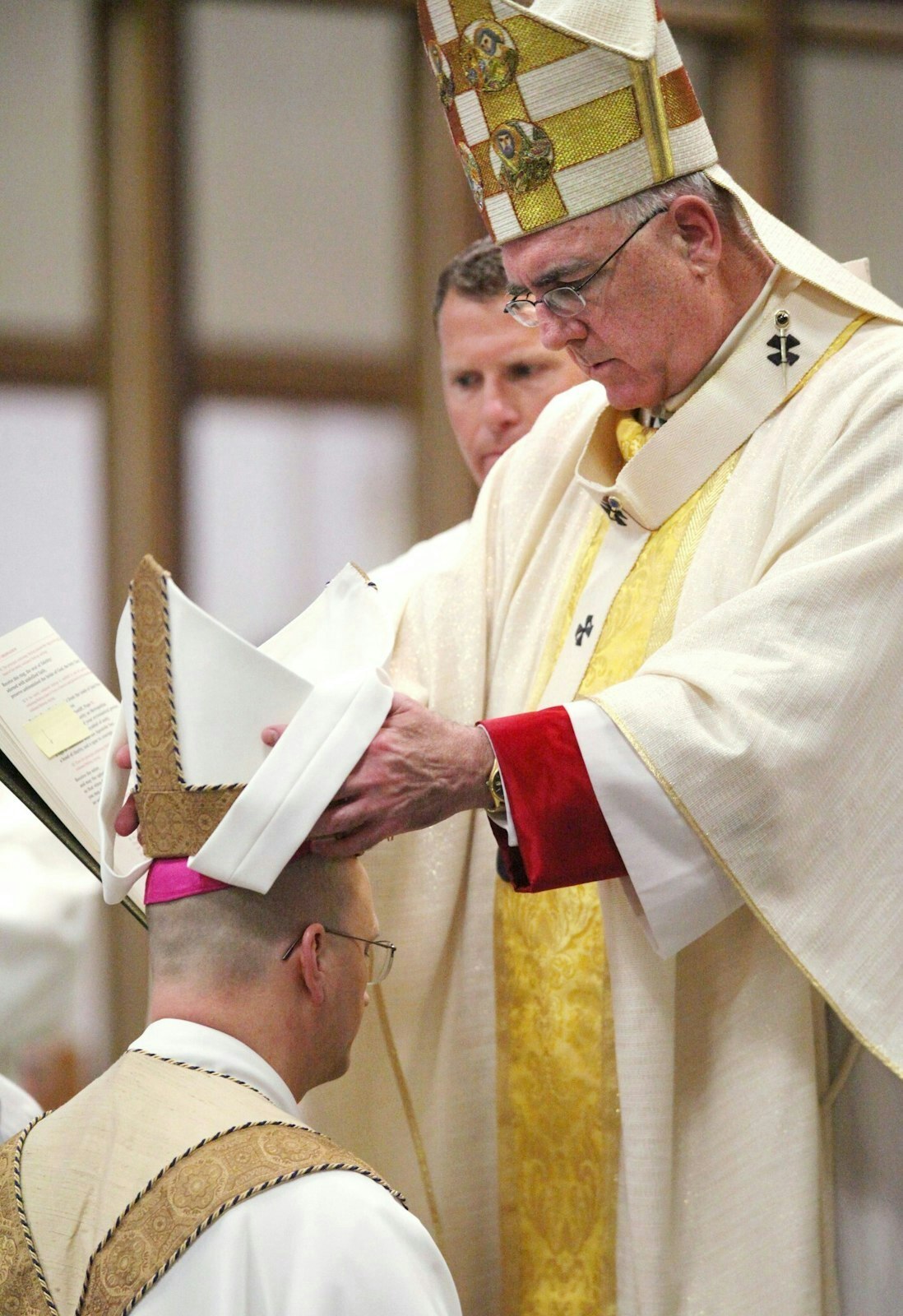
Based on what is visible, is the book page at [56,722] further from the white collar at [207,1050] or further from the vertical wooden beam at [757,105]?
the vertical wooden beam at [757,105]

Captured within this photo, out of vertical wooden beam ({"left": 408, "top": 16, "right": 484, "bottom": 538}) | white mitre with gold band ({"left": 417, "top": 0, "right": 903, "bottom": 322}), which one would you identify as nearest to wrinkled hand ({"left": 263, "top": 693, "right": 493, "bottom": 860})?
white mitre with gold band ({"left": 417, "top": 0, "right": 903, "bottom": 322})

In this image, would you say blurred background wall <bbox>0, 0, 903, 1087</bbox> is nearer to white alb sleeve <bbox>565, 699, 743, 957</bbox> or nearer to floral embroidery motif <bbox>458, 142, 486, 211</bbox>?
floral embroidery motif <bbox>458, 142, 486, 211</bbox>

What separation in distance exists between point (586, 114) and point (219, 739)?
122cm

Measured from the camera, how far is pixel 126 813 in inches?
88.9

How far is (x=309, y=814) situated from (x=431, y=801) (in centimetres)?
20

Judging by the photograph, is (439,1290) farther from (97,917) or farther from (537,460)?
(97,917)

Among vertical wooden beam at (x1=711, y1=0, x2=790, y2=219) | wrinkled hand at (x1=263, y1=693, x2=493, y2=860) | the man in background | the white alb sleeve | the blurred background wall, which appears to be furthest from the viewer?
vertical wooden beam at (x1=711, y1=0, x2=790, y2=219)

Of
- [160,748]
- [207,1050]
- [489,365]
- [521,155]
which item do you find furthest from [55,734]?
[489,365]

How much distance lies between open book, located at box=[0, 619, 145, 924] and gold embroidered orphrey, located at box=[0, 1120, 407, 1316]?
67 cm

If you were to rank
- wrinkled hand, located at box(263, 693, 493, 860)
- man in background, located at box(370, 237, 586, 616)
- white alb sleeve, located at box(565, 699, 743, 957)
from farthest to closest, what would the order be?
man in background, located at box(370, 237, 586, 616)
white alb sleeve, located at box(565, 699, 743, 957)
wrinkled hand, located at box(263, 693, 493, 860)

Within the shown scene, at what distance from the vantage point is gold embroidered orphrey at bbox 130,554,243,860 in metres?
2.10

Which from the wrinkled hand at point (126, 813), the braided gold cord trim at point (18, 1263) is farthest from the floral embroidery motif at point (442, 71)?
the braided gold cord trim at point (18, 1263)

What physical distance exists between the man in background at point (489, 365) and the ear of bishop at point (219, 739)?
1.68 metres

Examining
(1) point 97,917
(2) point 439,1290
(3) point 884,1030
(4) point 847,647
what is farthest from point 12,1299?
(1) point 97,917
